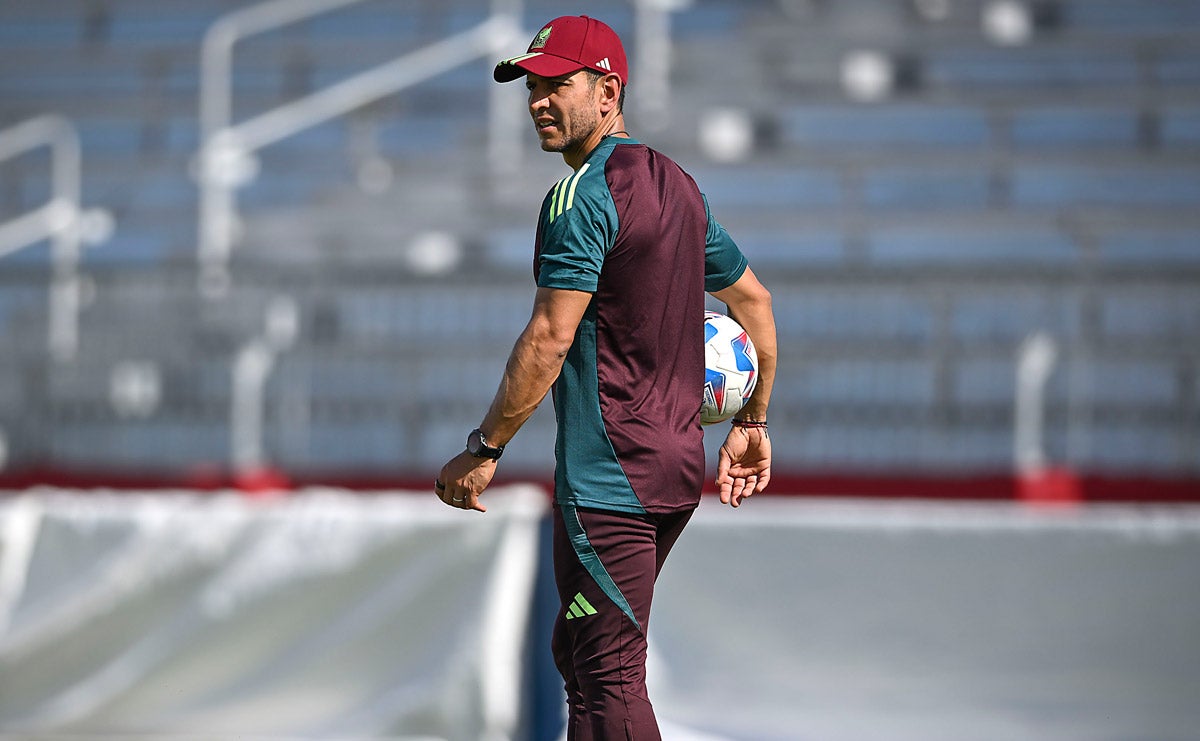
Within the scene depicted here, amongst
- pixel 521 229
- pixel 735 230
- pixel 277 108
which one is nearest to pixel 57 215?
pixel 277 108

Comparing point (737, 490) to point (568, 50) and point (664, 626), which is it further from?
point (568, 50)

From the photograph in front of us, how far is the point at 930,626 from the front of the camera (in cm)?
342

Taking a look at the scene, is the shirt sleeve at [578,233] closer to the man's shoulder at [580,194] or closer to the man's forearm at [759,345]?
the man's shoulder at [580,194]

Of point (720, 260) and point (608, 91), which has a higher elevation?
point (608, 91)

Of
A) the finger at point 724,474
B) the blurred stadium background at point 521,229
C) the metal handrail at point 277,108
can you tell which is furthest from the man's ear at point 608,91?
the metal handrail at point 277,108

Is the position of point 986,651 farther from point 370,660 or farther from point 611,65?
point 611,65

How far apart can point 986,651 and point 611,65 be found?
173 cm

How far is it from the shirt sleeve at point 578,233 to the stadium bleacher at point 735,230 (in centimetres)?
554

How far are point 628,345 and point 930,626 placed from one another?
1.36 meters

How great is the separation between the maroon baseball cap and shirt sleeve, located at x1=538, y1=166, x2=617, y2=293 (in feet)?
0.68

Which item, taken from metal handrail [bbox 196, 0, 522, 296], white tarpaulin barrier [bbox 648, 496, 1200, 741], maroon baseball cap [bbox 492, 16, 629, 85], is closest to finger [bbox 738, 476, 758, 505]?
white tarpaulin barrier [bbox 648, 496, 1200, 741]

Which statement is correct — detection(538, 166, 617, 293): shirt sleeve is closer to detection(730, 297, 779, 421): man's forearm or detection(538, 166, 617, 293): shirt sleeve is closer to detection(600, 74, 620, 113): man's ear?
detection(600, 74, 620, 113): man's ear

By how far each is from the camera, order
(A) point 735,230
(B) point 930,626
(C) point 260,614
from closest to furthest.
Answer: (B) point 930,626, (C) point 260,614, (A) point 735,230

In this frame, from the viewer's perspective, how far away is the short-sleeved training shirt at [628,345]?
7.97 ft
